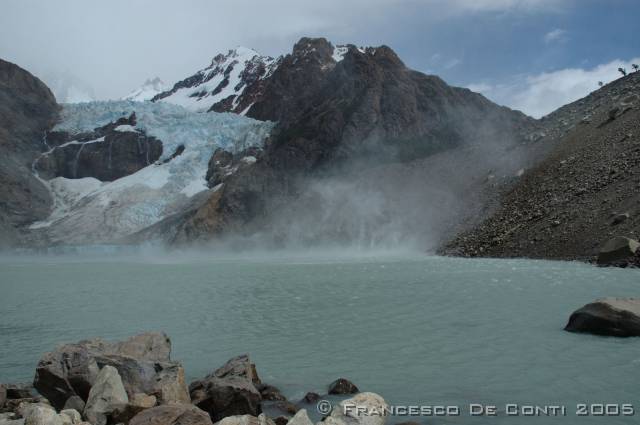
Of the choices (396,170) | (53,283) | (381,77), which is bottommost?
(53,283)

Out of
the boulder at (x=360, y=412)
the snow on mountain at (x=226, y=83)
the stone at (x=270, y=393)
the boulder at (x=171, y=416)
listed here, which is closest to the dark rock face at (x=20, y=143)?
the snow on mountain at (x=226, y=83)

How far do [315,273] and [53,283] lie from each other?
12954 mm

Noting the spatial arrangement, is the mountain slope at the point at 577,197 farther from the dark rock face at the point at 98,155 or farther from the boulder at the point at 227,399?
the dark rock face at the point at 98,155

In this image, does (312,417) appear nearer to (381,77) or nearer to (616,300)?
(616,300)

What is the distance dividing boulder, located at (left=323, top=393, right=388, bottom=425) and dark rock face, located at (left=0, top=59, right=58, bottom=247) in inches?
3462

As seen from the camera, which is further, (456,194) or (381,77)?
(381,77)

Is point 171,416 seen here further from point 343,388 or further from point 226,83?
point 226,83

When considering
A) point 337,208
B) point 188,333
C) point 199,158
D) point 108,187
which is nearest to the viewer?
point 188,333

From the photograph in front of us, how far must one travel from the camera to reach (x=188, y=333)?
1349 cm

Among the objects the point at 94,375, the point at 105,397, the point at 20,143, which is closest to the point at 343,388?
the point at 105,397

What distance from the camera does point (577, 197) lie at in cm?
2773

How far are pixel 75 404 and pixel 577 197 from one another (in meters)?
25.8

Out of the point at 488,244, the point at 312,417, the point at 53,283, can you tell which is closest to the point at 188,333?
the point at 312,417

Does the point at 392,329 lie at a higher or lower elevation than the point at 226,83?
lower
